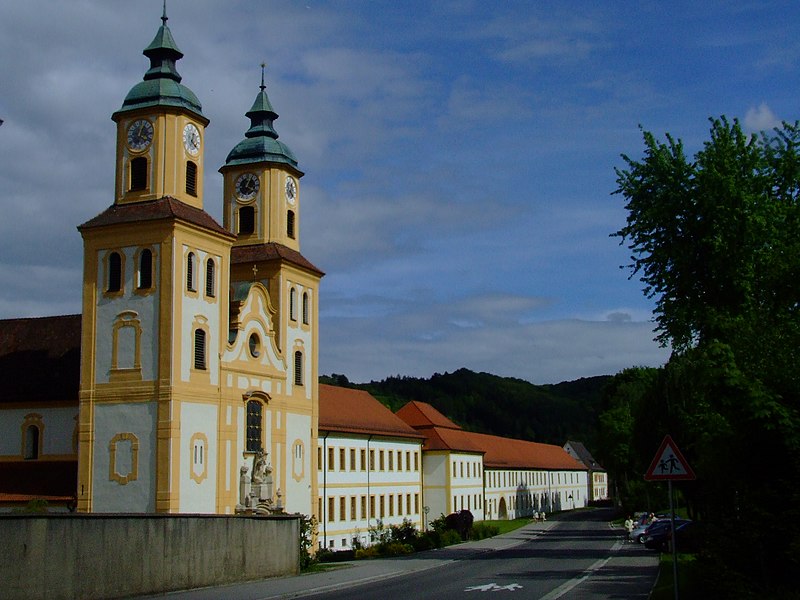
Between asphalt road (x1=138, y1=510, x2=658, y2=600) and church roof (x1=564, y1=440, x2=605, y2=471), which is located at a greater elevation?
church roof (x1=564, y1=440, x2=605, y2=471)

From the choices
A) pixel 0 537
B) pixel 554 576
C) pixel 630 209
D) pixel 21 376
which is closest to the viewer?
pixel 0 537

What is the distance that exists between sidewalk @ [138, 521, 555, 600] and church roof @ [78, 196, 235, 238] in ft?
Result: 47.0

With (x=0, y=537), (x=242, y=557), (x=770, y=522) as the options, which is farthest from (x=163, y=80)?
(x=770, y=522)

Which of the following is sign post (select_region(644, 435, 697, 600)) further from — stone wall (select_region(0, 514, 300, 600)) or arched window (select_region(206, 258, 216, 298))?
arched window (select_region(206, 258, 216, 298))

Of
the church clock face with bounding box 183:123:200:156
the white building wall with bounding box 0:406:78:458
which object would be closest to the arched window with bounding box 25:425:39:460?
the white building wall with bounding box 0:406:78:458

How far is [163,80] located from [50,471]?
54.0 ft

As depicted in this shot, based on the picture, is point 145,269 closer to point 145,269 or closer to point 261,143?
point 145,269

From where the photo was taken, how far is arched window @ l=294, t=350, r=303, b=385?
160 ft

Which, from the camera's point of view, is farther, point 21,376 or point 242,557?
point 21,376

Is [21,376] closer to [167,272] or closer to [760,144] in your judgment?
[167,272]

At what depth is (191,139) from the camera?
1654 inches

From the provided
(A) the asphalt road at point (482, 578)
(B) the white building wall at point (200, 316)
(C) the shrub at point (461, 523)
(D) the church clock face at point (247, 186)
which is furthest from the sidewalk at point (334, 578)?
(D) the church clock face at point (247, 186)

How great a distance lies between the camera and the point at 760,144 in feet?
102

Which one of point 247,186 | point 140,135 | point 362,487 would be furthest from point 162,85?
point 362,487
